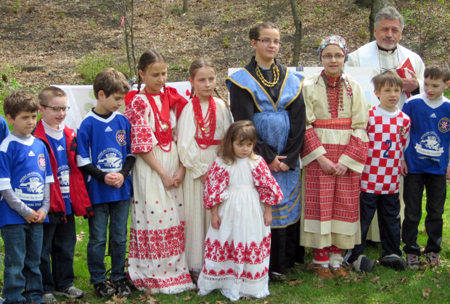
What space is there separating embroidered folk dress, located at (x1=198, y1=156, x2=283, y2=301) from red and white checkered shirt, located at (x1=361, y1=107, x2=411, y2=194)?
3.27ft

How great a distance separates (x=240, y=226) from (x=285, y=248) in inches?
30.6

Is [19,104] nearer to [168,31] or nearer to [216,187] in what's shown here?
[216,187]

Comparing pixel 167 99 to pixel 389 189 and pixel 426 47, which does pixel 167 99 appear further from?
pixel 426 47

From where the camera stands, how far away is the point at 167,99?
175 inches

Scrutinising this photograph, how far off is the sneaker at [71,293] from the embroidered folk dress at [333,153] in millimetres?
2085

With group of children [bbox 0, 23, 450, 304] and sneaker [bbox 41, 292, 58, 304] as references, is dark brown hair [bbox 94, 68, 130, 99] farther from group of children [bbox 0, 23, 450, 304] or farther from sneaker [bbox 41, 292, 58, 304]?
sneaker [bbox 41, 292, 58, 304]

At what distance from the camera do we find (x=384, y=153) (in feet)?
15.2

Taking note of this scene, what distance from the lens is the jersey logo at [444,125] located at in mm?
4641

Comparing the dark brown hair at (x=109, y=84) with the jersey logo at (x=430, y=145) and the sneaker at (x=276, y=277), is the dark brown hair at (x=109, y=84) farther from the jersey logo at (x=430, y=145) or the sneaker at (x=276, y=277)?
the jersey logo at (x=430, y=145)

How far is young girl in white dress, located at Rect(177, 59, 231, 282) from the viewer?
4344 millimetres

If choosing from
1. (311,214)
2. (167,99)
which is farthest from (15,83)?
(311,214)

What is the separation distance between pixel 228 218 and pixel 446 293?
1959 mm

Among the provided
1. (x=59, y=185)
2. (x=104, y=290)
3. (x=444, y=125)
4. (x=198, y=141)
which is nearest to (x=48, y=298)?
(x=104, y=290)

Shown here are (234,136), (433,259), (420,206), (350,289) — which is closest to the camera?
(234,136)
